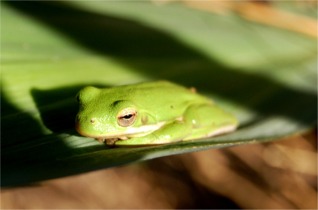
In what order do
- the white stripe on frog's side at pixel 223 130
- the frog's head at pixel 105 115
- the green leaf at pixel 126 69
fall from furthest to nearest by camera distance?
the white stripe on frog's side at pixel 223 130, the frog's head at pixel 105 115, the green leaf at pixel 126 69

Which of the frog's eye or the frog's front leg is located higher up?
the frog's eye

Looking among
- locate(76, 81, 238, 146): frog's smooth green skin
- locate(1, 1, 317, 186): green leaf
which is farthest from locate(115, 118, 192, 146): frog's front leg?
locate(1, 1, 317, 186): green leaf

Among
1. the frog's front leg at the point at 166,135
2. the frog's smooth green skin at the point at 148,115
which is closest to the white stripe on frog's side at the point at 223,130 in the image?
the frog's smooth green skin at the point at 148,115

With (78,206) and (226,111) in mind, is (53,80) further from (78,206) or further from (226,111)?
(78,206)

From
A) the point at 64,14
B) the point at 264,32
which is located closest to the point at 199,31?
the point at 264,32

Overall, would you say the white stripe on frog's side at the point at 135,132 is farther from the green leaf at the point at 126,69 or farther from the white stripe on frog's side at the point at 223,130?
the white stripe on frog's side at the point at 223,130

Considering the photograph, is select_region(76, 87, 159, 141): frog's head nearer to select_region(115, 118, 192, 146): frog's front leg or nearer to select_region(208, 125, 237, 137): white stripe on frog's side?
select_region(115, 118, 192, 146): frog's front leg
